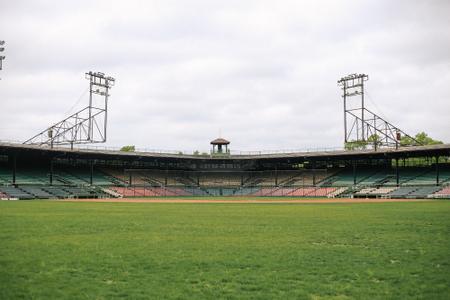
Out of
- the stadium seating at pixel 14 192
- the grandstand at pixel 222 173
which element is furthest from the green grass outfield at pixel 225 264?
the grandstand at pixel 222 173

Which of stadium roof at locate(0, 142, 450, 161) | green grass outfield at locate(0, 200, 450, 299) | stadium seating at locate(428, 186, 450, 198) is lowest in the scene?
stadium seating at locate(428, 186, 450, 198)

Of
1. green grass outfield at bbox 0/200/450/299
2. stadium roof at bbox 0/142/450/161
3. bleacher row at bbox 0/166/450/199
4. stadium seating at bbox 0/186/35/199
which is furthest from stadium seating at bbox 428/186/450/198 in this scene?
stadium seating at bbox 0/186/35/199

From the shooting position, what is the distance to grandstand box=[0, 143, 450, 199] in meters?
64.4

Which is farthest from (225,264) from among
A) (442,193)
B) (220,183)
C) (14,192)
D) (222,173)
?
(222,173)

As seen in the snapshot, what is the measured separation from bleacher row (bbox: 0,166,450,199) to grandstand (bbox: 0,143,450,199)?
0.46ft

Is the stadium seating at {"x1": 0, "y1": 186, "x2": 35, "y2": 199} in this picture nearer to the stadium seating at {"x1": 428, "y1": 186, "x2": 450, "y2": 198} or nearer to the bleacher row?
the bleacher row

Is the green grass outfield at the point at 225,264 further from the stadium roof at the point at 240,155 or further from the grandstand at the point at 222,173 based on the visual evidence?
the stadium roof at the point at 240,155

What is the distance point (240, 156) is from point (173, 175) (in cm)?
1475

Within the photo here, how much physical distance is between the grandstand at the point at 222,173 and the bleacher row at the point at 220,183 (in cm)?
14

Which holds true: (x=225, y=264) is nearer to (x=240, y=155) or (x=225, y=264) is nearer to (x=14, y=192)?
(x=14, y=192)

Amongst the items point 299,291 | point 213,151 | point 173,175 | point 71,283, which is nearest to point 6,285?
point 71,283

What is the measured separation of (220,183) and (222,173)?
4488 millimetres

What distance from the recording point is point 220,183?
3509 inches

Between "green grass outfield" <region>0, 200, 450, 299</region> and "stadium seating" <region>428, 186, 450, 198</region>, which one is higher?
"green grass outfield" <region>0, 200, 450, 299</region>
